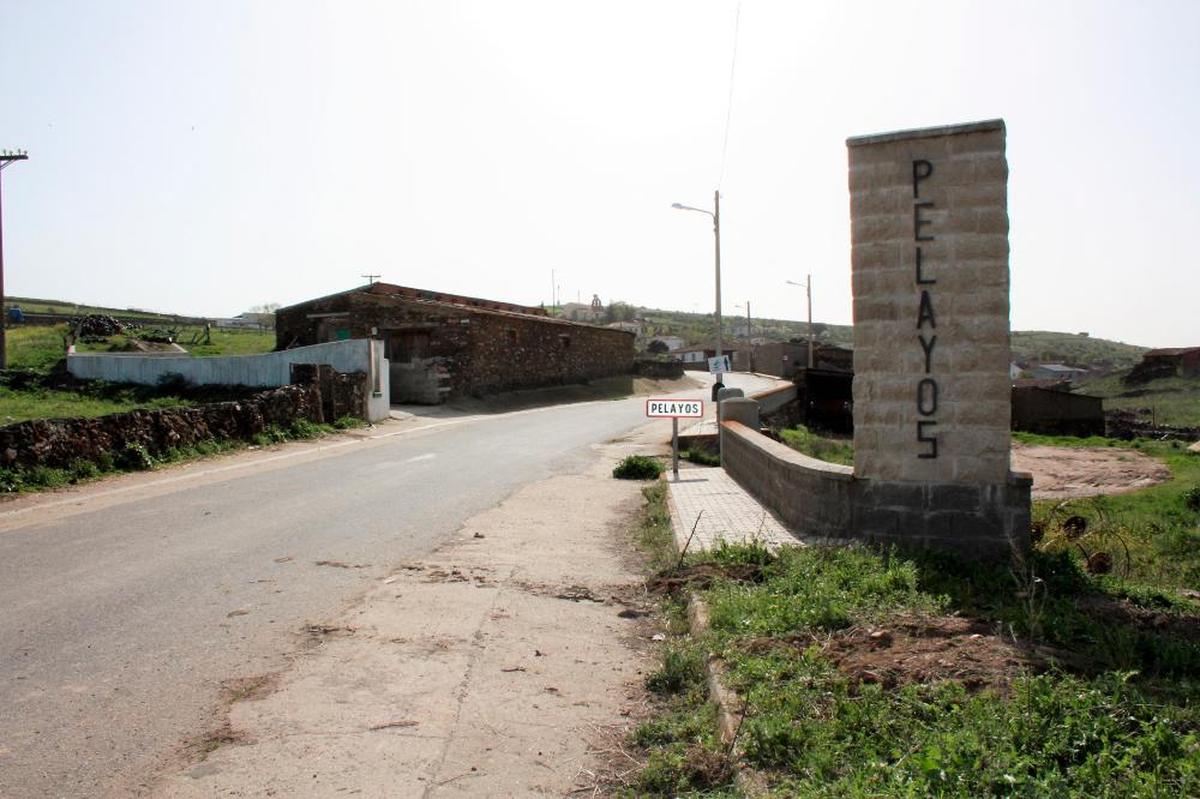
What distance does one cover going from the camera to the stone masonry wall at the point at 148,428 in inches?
561

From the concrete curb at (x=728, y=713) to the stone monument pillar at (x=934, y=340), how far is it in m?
2.84

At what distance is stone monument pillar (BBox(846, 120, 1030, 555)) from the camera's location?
26.0 ft

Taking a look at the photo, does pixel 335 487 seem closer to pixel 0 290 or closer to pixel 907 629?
pixel 907 629

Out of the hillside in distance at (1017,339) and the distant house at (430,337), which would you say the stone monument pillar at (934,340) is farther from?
the hillside in distance at (1017,339)

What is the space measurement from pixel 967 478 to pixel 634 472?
9.42 m

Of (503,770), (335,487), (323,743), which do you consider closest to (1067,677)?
(503,770)

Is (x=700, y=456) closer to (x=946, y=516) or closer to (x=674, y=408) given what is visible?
(x=674, y=408)

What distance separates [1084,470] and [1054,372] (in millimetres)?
56717

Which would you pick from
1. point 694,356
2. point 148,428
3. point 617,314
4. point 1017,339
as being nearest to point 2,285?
point 148,428

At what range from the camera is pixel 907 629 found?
5469mm

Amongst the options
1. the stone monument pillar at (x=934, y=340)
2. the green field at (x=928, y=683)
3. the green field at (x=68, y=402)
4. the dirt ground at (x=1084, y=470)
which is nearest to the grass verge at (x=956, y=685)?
the green field at (x=928, y=683)

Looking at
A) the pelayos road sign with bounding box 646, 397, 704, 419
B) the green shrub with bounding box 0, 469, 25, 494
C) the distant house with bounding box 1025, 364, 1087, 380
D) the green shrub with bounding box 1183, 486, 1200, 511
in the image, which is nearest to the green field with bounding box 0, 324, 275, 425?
the green shrub with bounding box 0, 469, 25, 494

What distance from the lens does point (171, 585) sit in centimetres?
779

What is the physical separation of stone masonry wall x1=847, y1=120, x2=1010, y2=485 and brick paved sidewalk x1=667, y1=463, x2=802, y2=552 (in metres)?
1.47
